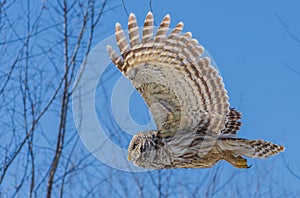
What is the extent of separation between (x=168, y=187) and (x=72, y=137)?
169 centimetres

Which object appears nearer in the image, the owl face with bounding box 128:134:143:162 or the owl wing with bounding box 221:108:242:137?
the owl face with bounding box 128:134:143:162

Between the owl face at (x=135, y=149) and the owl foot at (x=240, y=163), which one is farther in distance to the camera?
the owl foot at (x=240, y=163)

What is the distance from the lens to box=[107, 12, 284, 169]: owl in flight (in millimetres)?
2471

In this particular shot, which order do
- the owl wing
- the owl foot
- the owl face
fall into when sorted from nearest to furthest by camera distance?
the owl face
the owl foot
the owl wing

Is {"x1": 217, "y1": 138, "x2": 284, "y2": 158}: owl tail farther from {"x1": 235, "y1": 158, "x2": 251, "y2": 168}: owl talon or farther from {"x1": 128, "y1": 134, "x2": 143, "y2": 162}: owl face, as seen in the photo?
{"x1": 128, "y1": 134, "x2": 143, "y2": 162}: owl face

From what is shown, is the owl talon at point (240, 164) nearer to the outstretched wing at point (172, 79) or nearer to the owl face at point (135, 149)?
the outstretched wing at point (172, 79)

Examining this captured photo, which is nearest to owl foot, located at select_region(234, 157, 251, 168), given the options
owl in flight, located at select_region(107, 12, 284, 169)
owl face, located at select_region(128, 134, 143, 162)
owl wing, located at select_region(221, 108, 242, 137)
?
owl in flight, located at select_region(107, 12, 284, 169)

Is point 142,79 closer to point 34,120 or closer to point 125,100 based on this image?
point 125,100

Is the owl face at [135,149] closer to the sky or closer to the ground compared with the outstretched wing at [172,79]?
closer to the ground

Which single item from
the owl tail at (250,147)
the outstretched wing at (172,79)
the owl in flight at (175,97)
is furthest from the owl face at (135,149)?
the owl tail at (250,147)

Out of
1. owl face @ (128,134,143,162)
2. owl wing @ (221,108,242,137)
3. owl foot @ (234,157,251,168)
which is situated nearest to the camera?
owl face @ (128,134,143,162)

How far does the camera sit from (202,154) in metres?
2.61

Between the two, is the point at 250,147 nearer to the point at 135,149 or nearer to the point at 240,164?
the point at 240,164

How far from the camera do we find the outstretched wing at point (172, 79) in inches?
97.5
